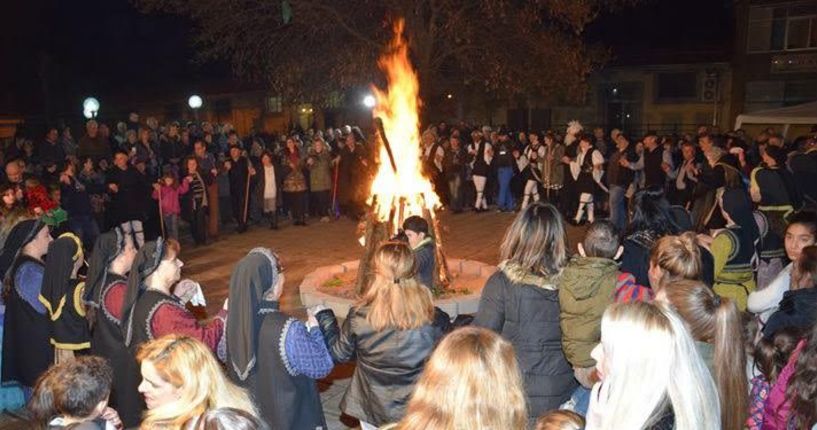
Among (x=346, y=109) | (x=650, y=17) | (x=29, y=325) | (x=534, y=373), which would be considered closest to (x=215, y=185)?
(x=29, y=325)

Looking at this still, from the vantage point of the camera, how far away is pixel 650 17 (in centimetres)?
3834

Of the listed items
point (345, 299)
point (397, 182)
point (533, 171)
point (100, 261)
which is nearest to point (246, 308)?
point (100, 261)

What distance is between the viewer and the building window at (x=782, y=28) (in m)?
29.8

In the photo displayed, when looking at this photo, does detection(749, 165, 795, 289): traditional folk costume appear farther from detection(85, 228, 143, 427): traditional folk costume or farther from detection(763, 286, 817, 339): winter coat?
detection(85, 228, 143, 427): traditional folk costume

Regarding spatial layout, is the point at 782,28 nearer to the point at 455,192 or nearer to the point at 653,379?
the point at 455,192

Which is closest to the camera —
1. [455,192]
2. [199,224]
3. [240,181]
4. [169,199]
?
[169,199]

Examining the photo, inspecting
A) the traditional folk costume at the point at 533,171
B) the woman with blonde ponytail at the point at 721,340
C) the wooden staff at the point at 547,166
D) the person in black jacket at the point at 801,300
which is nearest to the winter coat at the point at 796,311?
the person in black jacket at the point at 801,300

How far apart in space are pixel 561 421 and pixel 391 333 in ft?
5.41

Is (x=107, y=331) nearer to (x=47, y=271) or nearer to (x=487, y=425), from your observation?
(x=47, y=271)

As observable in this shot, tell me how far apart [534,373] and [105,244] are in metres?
3.24

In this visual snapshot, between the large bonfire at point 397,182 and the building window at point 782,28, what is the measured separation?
1006 inches

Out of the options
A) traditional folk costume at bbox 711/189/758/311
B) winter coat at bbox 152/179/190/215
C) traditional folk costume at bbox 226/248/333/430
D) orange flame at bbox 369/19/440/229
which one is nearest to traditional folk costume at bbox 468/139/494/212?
orange flame at bbox 369/19/440/229

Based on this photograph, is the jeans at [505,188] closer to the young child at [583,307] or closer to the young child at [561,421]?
the young child at [583,307]

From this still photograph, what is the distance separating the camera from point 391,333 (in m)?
4.16
